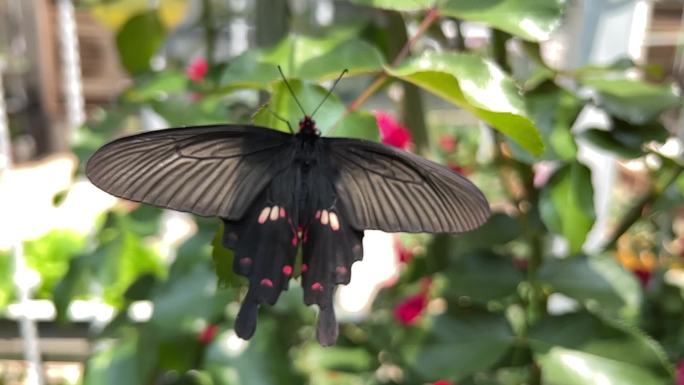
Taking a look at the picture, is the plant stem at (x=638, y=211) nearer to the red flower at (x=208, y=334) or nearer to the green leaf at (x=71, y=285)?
the red flower at (x=208, y=334)

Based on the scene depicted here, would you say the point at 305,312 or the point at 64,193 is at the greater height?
the point at 64,193

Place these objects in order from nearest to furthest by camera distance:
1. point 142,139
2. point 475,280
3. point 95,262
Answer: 1. point 142,139
2. point 475,280
3. point 95,262

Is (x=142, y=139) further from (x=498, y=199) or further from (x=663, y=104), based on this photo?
(x=498, y=199)

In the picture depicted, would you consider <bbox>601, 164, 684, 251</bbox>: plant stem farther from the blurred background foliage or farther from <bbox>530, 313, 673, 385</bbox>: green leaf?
<bbox>530, 313, 673, 385</bbox>: green leaf

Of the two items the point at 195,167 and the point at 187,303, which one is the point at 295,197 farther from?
the point at 187,303

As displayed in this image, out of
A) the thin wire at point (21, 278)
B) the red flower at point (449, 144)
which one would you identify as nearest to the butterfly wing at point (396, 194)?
the thin wire at point (21, 278)

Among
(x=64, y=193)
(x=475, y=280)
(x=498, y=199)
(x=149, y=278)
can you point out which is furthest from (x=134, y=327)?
(x=498, y=199)

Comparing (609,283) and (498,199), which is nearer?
(609,283)

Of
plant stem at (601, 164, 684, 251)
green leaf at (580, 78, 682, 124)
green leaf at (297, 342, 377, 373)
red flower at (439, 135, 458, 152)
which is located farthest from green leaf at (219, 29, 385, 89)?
red flower at (439, 135, 458, 152)
